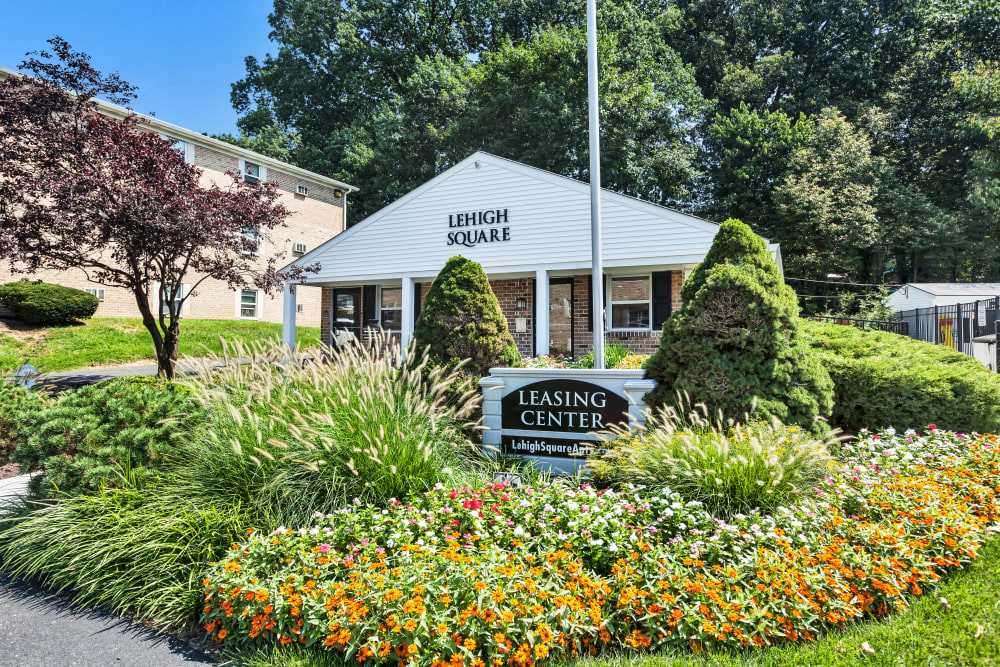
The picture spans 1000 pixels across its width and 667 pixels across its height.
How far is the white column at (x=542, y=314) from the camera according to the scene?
13711mm

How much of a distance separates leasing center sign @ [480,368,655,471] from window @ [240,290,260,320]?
21616 mm

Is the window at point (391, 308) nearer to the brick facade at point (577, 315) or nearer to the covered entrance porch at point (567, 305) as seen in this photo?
the covered entrance porch at point (567, 305)

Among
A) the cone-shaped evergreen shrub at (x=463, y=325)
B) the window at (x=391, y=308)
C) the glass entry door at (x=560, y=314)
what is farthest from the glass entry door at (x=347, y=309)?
the cone-shaped evergreen shrub at (x=463, y=325)

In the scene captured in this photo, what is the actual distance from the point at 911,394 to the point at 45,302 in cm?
2073

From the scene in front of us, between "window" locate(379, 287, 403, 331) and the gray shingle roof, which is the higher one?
the gray shingle roof

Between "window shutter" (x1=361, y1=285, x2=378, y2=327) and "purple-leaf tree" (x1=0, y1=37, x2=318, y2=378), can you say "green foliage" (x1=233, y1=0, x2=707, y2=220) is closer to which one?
"window shutter" (x1=361, y1=285, x2=378, y2=327)

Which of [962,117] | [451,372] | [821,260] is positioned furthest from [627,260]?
[962,117]

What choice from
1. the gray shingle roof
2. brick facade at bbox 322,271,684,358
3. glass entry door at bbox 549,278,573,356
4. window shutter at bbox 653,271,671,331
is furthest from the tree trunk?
the gray shingle roof

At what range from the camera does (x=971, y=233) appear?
31.1 m

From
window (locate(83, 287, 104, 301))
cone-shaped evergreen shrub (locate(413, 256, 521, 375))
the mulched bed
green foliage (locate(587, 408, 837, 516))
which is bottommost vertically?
the mulched bed

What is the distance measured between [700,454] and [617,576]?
1.33 meters

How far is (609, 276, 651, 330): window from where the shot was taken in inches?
574

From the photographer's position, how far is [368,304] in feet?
58.9

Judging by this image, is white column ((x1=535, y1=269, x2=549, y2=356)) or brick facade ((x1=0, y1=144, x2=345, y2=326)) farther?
brick facade ((x1=0, y1=144, x2=345, y2=326))
